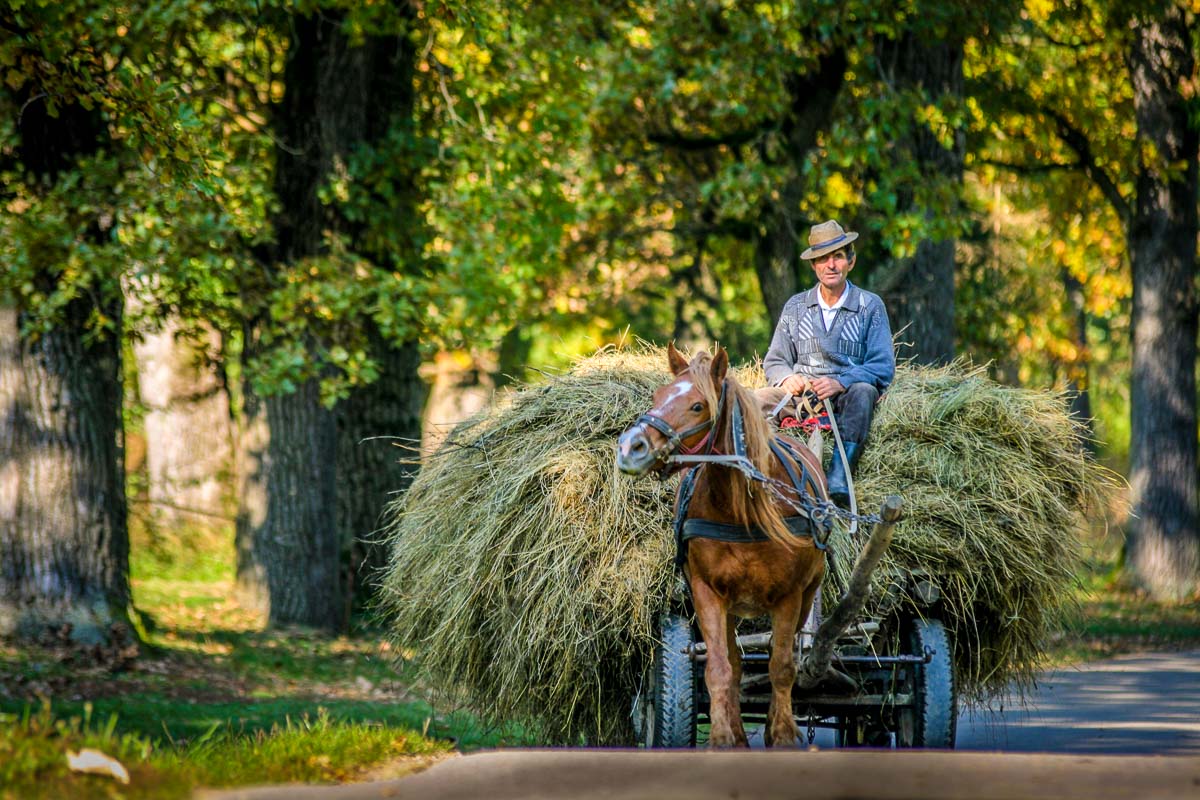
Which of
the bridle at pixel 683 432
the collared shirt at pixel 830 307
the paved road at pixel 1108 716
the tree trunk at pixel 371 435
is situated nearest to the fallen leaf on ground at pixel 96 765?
the bridle at pixel 683 432

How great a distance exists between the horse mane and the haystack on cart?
57 centimetres

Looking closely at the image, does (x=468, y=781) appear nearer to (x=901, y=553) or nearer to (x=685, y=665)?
(x=685, y=665)

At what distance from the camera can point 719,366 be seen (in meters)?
6.77

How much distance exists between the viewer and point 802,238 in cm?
1702

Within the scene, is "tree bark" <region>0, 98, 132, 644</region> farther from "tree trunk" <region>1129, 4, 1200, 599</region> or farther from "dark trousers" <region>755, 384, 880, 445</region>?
"tree trunk" <region>1129, 4, 1200, 599</region>

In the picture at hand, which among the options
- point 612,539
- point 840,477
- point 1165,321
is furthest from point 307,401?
point 1165,321

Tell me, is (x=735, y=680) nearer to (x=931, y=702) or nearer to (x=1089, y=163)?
(x=931, y=702)

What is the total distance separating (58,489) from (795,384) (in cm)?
777

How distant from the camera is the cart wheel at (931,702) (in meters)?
7.41

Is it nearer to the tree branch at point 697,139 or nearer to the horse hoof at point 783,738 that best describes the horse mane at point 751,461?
the horse hoof at point 783,738

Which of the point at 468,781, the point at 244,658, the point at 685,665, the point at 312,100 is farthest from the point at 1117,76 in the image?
the point at 468,781

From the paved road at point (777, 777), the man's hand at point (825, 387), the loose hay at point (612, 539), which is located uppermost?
the man's hand at point (825, 387)

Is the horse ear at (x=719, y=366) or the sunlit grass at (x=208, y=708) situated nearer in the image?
the sunlit grass at (x=208, y=708)

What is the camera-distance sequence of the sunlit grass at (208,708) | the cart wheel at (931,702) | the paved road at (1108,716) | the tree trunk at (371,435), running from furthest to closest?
the tree trunk at (371,435)
the paved road at (1108,716)
the cart wheel at (931,702)
the sunlit grass at (208,708)
